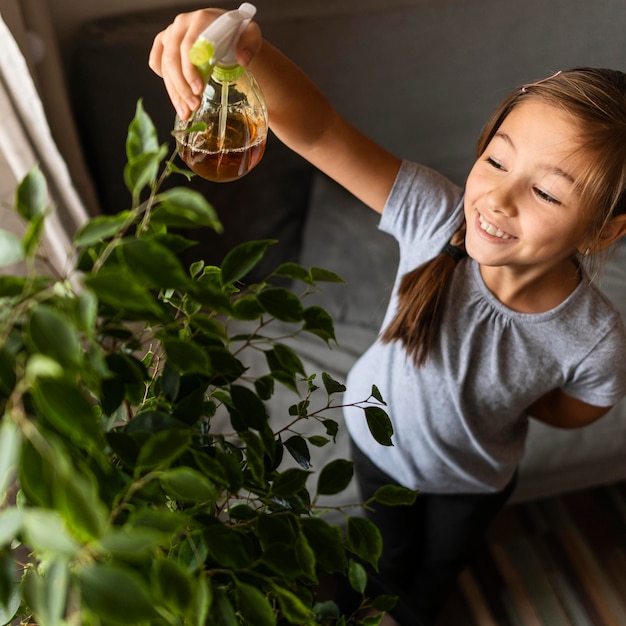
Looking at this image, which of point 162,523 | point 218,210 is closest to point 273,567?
point 162,523

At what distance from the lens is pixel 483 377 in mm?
891

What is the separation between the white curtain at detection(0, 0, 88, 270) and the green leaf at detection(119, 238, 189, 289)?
812 millimetres

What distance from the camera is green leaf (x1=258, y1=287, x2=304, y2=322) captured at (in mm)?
445

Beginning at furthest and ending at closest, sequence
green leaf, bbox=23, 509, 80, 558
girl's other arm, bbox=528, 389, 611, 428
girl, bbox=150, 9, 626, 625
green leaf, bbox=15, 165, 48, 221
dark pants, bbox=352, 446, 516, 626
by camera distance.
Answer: dark pants, bbox=352, 446, 516, 626
girl's other arm, bbox=528, 389, 611, 428
girl, bbox=150, 9, 626, 625
green leaf, bbox=15, 165, 48, 221
green leaf, bbox=23, 509, 80, 558

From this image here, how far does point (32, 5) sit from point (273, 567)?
47.2 inches

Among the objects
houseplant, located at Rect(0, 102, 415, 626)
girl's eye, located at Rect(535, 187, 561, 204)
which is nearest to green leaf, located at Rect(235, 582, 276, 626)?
houseplant, located at Rect(0, 102, 415, 626)

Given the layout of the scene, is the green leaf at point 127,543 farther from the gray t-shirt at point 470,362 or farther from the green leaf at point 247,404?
the gray t-shirt at point 470,362

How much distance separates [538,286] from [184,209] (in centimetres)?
59

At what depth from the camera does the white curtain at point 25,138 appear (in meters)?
1.10

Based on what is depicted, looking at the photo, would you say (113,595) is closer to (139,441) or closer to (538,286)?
(139,441)

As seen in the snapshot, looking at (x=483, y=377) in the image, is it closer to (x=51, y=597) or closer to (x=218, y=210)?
(x=51, y=597)

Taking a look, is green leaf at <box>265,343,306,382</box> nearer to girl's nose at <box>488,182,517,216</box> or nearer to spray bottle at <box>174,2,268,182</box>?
spray bottle at <box>174,2,268,182</box>

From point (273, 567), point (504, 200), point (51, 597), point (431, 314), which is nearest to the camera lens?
point (51, 597)

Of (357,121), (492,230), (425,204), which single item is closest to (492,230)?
(492,230)
